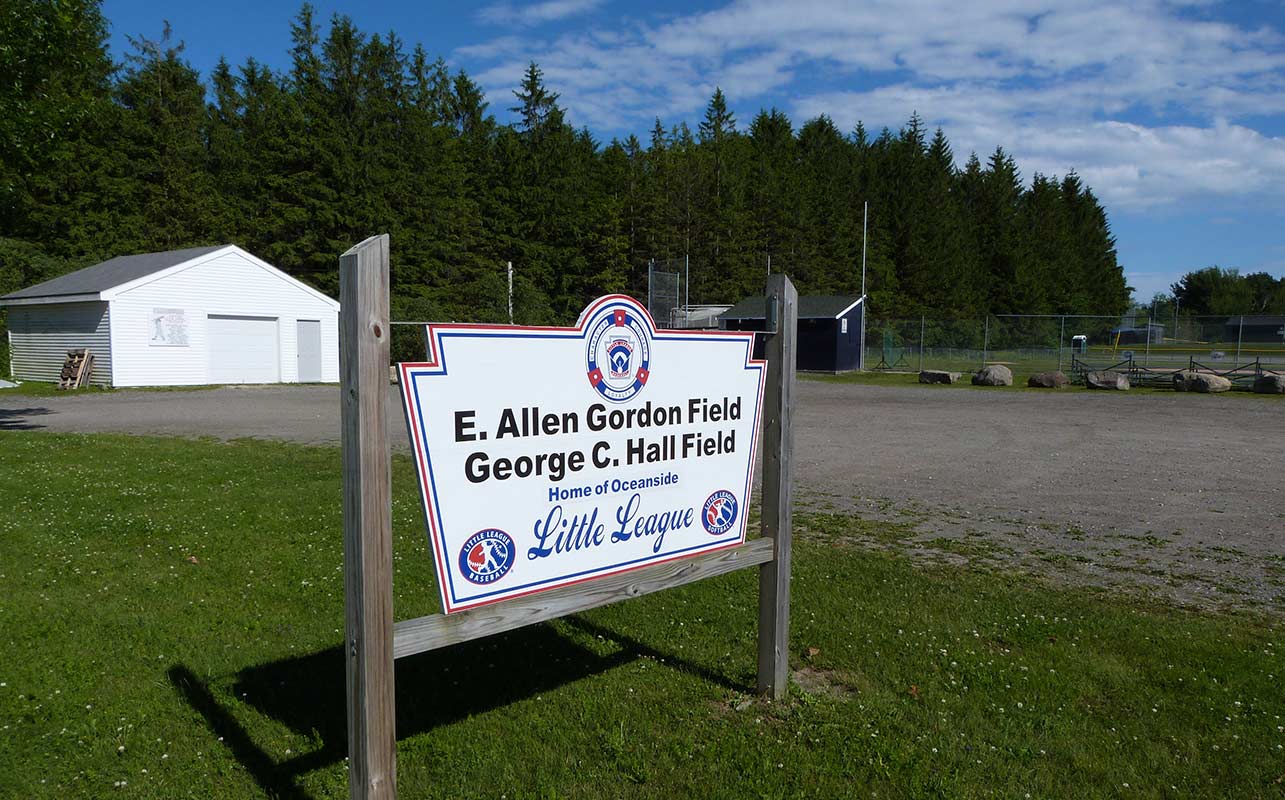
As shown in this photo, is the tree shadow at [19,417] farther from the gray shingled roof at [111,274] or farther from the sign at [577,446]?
the sign at [577,446]

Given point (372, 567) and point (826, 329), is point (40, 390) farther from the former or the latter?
point (826, 329)

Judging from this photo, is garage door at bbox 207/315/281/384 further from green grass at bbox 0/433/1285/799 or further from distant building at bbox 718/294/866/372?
green grass at bbox 0/433/1285/799

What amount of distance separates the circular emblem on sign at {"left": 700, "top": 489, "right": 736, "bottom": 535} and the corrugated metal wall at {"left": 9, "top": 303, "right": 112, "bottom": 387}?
82.9 ft

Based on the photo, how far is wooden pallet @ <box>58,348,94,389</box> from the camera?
952 inches

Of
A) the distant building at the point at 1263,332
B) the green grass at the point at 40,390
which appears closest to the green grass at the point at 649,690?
the green grass at the point at 40,390

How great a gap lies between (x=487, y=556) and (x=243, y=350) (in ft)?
89.2

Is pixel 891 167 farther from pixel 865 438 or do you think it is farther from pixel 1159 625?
pixel 1159 625

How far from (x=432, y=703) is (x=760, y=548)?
174cm

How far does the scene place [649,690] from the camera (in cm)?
420

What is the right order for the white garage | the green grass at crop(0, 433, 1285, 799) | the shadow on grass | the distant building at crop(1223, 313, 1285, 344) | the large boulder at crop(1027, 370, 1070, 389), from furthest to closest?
1. the distant building at crop(1223, 313, 1285, 344)
2. the large boulder at crop(1027, 370, 1070, 389)
3. the white garage
4. the shadow on grass
5. the green grass at crop(0, 433, 1285, 799)

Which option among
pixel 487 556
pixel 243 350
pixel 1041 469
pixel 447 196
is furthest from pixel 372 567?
pixel 447 196

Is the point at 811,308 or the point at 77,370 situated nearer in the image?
the point at 77,370

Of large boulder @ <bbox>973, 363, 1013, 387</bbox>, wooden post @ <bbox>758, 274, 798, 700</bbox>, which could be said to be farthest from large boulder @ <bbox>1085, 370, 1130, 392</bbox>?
wooden post @ <bbox>758, 274, 798, 700</bbox>

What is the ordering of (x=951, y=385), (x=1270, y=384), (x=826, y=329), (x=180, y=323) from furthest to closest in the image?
(x=826, y=329)
(x=951, y=385)
(x=180, y=323)
(x=1270, y=384)
